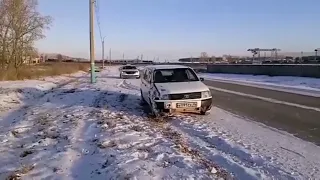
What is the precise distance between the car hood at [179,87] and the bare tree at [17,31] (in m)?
30.8

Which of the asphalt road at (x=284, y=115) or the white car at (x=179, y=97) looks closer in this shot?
the asphalt road at (x=284, y=115)

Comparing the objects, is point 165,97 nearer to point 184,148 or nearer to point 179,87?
point 179,87

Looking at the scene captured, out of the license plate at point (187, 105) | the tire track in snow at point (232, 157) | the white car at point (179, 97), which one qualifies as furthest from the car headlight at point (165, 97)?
the tire track in snow at point (232, 157)

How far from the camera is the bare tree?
131 feet

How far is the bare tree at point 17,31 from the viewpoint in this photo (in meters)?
39.8

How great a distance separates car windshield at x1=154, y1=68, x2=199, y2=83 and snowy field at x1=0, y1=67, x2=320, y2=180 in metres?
1.52

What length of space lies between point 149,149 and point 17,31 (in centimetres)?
3792

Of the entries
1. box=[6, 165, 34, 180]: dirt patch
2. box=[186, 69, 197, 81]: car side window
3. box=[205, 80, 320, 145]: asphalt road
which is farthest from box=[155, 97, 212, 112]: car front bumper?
box=[6, 165, 34, 180]: dirt patch

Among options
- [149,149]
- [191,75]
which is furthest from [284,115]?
[149,149]

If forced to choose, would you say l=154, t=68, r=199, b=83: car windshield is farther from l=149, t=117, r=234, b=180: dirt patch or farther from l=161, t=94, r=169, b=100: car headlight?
l=149, t=117, r=234, b=180: dirt patch

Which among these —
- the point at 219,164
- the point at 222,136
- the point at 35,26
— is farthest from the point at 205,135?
the point at 35,26

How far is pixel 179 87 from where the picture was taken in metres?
11.3

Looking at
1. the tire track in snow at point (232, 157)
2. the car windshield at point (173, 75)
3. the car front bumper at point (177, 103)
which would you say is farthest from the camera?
the car windshield at point (173, 75)

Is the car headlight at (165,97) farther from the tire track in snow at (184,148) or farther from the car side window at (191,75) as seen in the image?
the car side window at (191,75)
